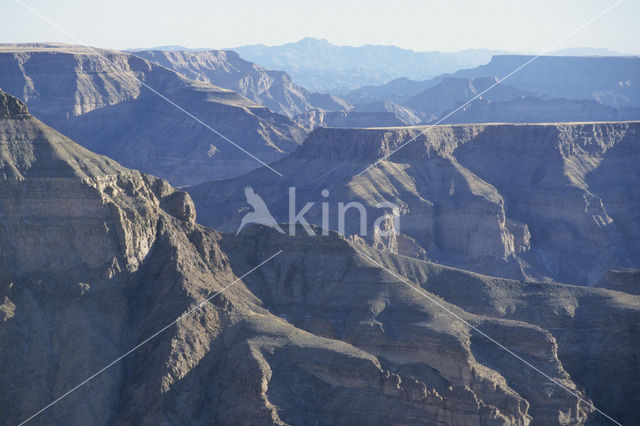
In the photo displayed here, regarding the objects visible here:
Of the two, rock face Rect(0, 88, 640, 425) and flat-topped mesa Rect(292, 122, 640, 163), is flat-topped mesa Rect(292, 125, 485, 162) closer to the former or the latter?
flat-topped mesa Rect(292, 122, 640, 163)

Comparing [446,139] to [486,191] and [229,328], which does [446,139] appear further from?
[229,328]

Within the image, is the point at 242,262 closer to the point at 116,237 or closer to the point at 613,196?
the point at 116,237

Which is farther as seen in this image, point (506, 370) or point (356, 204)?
point (356, 204)

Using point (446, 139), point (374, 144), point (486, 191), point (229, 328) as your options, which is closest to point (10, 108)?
point (229, 328)

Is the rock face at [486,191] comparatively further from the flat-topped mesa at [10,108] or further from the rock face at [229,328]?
the flat-topped mesa at [10,108]

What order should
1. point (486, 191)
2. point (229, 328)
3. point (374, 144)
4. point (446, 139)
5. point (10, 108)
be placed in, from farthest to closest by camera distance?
point (446, 139) < point (374, 144) < point (486, 191) < point (10, 108) < point (229, 328)

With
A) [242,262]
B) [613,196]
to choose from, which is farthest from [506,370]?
[613,196]

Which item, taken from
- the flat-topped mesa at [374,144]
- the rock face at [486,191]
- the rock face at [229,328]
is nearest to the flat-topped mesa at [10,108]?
the rock face at [229,328]
